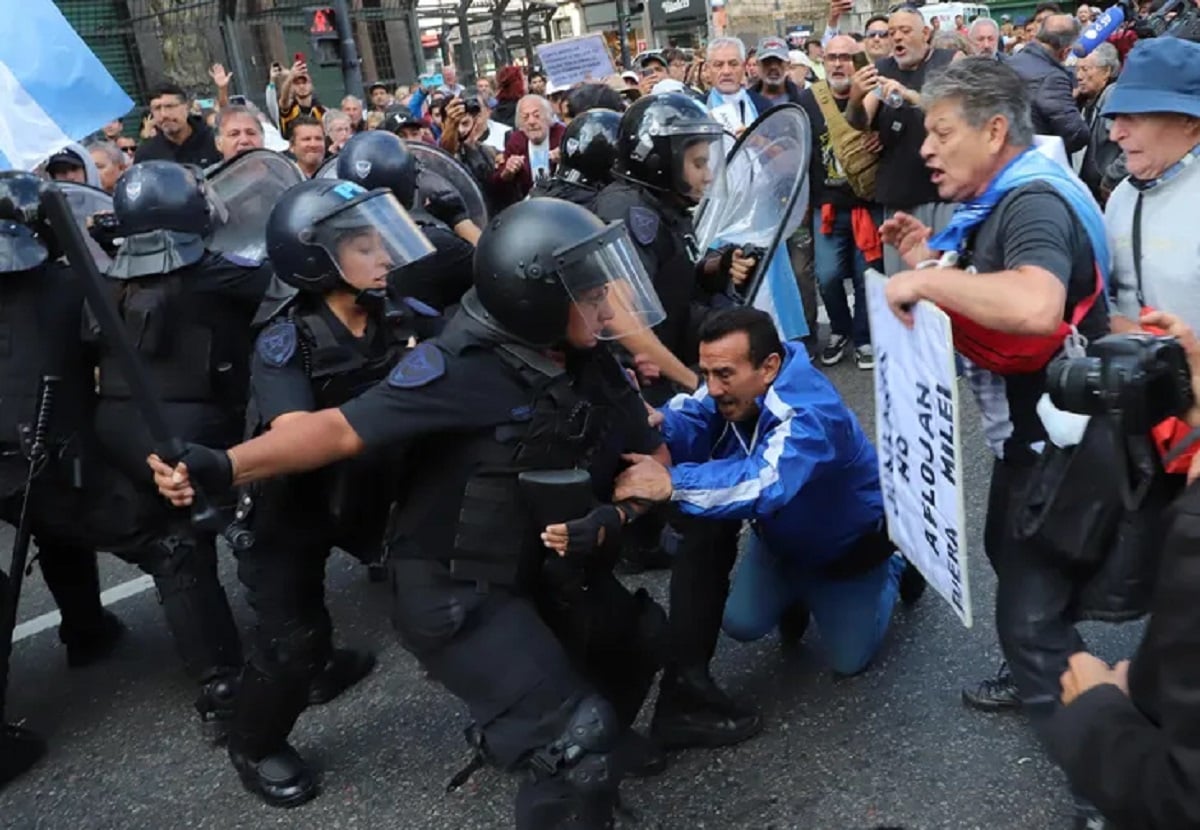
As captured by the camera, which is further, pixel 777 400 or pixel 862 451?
pixel 862 451

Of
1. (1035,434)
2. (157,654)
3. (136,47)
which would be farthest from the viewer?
(136,47)

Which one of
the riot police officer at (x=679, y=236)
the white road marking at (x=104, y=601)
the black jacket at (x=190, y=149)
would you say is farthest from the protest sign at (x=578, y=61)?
the white road marking at (x=104, y=601)

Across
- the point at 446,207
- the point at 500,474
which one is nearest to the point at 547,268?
the point at 500,474

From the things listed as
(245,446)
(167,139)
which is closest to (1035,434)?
(245,446)

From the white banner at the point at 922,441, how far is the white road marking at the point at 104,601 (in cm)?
325

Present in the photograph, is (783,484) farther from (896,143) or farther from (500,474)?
(896,143)

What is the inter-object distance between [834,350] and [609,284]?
435 centimetres

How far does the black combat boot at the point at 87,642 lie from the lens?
13.8ft

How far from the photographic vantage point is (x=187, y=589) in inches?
139

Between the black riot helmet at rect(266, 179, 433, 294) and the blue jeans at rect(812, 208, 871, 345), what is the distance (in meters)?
3.92

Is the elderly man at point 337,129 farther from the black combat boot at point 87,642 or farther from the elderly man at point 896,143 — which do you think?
the black combat boot at point 87,642

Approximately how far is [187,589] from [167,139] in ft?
14.1

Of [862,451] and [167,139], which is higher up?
[167,139]

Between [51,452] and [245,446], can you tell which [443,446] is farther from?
[51,452]
